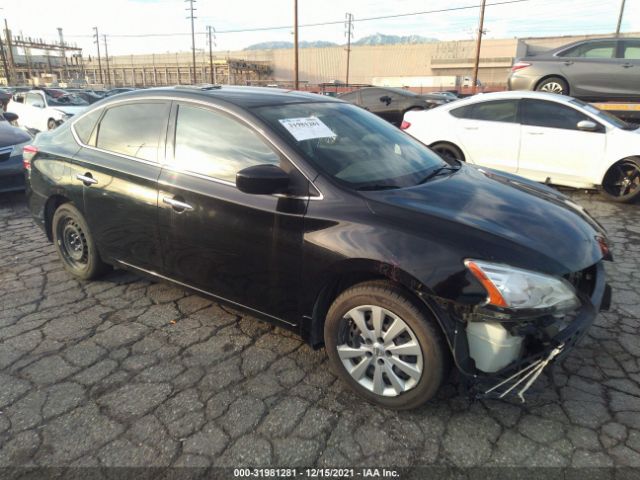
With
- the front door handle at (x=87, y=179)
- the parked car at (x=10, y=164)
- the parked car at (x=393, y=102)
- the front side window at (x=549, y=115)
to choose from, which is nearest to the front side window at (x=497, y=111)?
the front side window at (x=549, y=115)

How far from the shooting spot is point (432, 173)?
3.12m

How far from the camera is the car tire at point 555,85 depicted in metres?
9.30

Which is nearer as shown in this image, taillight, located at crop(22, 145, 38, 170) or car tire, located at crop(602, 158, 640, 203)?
taillight, located at crop(22, 145, 38, 170)

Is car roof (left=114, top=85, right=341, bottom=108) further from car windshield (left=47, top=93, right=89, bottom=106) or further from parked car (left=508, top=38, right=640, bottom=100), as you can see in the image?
car windshield (left=47, top=93, right=89, bottom=106)

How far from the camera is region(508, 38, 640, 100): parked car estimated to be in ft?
29.1

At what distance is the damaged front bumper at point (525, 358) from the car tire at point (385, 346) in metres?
0.10

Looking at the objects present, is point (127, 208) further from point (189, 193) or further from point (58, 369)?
point (58, 369)

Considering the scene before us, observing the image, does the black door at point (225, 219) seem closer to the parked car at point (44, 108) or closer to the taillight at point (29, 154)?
the taillight at point (29, 154)

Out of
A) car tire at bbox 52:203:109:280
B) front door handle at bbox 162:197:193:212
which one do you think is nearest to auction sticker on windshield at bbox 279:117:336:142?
front door handle at bbox 162:197:193:212

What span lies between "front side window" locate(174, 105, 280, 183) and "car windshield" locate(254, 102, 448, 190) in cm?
16

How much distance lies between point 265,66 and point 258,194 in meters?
88.6

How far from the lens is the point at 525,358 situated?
84.6 inches

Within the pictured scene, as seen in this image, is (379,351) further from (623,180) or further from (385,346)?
(623,180)

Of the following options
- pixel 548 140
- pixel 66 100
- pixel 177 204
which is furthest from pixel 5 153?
pixel 66 100
